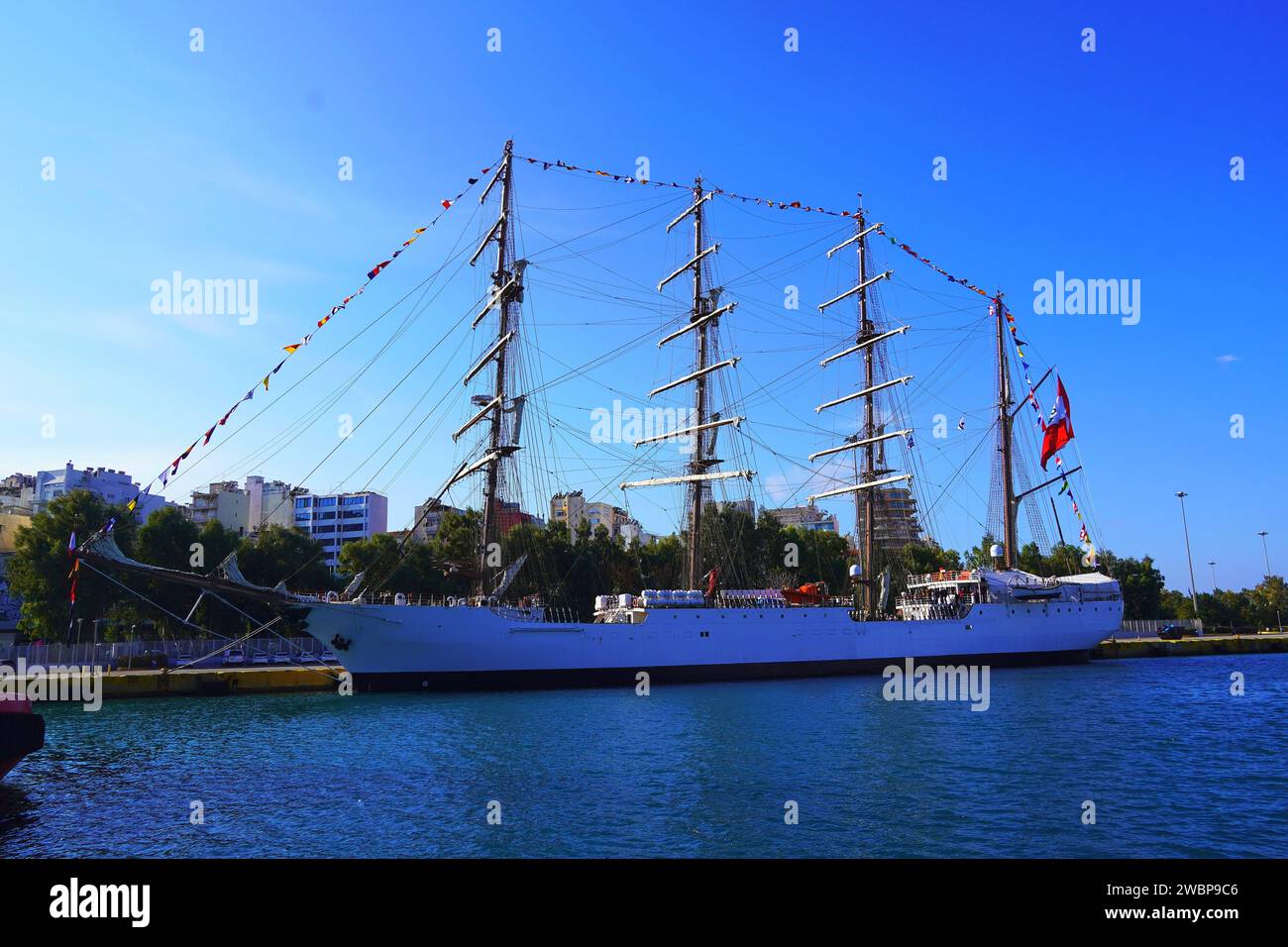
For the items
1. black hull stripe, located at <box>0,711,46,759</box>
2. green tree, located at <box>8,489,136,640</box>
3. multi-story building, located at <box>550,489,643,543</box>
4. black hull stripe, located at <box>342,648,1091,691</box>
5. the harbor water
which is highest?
multi-story building, located at <box>550,489,643,543</box>

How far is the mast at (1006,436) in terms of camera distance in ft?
204

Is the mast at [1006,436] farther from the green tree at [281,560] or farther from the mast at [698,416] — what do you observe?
the green tree at [281,560]

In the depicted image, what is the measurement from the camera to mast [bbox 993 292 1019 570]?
204 feet

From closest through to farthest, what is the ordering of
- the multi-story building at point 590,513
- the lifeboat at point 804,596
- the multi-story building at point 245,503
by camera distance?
the lifeboat at point 804,596
the multi-story building at point 245,503
the multi-story building at point 590,513

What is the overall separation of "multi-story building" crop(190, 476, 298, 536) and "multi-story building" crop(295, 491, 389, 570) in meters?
2.11

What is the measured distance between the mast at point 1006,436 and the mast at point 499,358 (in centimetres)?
3779

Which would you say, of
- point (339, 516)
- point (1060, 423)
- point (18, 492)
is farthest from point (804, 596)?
point (18, 492)

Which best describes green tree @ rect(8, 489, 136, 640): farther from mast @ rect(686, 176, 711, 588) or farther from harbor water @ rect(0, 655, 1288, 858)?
mast @ rect(686, 176, 711, 588)

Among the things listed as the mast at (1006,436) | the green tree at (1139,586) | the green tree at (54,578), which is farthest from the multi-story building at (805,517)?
the green tree at (54,578)

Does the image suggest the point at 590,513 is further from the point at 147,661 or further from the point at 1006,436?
the point at 147,661

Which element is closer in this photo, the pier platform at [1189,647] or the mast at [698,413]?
the mast at [698,413]

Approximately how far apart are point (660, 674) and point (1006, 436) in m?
34.9

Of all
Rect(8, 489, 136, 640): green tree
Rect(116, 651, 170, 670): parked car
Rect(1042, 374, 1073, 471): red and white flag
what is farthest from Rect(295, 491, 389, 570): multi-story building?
Rect(1042, 374, 1073, 471): red and white flag
